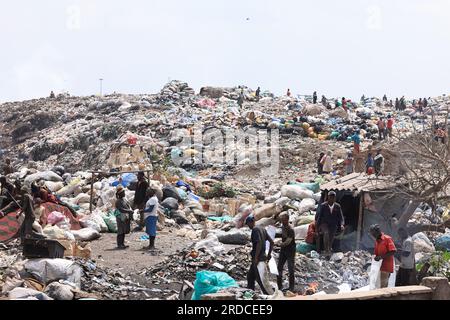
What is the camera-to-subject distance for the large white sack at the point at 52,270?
26.0ft

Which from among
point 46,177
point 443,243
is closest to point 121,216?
point 443,243

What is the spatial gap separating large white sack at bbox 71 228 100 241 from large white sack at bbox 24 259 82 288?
3228mm

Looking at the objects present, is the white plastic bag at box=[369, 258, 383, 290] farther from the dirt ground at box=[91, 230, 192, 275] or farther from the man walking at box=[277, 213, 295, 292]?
the dirt ground at box=[91, 230, 192, 275]

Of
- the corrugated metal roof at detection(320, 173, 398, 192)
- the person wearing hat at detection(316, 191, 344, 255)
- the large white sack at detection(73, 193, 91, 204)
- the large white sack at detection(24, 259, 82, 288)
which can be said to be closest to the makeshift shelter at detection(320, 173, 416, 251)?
the corrugated metal roof at detection(320, 173, 398, 192)

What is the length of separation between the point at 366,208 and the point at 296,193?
3.10 meters

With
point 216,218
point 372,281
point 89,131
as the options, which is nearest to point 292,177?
point 216,218

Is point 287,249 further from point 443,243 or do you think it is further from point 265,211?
point 265,211

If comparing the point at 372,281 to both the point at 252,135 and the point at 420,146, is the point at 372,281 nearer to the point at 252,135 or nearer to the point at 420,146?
the point at 420,146

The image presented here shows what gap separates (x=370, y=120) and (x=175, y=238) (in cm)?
1588

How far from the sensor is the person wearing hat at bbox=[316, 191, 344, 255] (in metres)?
10.4

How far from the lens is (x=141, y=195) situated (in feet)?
42.1

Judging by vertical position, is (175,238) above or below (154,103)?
below
